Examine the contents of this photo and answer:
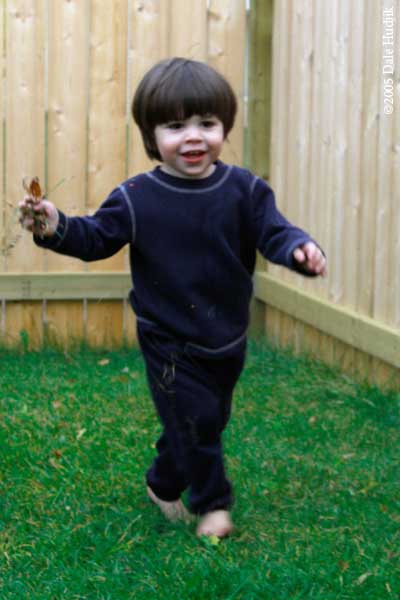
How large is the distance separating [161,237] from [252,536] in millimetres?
901

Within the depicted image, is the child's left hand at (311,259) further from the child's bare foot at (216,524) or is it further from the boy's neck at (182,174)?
the child's bare foot at (216,524)

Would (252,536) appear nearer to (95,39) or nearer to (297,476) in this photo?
(297,476)

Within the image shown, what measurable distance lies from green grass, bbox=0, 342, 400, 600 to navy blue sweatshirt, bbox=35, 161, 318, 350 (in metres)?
0.60

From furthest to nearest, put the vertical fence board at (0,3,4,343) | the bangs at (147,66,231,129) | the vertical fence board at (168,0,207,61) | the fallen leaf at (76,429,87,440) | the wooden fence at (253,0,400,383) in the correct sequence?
the vertical fence board at (168,0,207,61), the vertical fence board at (0,3,4,343), the wooden fence at (253,0,400,383), the fallen leaf at (76,429,87,440), the bangs at (147,66,231,129)

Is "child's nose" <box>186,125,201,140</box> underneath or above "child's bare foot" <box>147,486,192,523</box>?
above

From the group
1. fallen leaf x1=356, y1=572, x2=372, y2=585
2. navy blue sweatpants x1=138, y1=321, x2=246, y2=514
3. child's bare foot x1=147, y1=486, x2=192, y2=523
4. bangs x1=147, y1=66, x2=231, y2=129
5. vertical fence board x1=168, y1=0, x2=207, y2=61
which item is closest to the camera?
fallen leaf x1=356, y1=572, x2=372, y2=585

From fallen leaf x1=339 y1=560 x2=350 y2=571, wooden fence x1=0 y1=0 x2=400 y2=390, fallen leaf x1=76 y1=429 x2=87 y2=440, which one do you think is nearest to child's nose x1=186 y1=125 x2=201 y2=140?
fallen leaf x1=339 y1=560 x2=350 y2=571

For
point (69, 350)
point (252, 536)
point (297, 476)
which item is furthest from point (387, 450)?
point (69, 350)

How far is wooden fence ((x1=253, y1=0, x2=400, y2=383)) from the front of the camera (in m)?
4.63

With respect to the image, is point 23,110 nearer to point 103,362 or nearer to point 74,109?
point 74,109

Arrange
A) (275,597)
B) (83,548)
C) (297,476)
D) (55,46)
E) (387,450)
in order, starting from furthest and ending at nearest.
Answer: (55,46) < (387,450) < (297,476) < (83,548) < (275,597)

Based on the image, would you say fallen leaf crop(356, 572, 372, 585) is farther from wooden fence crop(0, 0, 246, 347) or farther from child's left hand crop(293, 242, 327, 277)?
wooden fence crop(0, 0, 246, 347)

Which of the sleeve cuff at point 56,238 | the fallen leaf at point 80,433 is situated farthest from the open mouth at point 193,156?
the fallen leaf at point 80,433

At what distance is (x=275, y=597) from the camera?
2.79m
